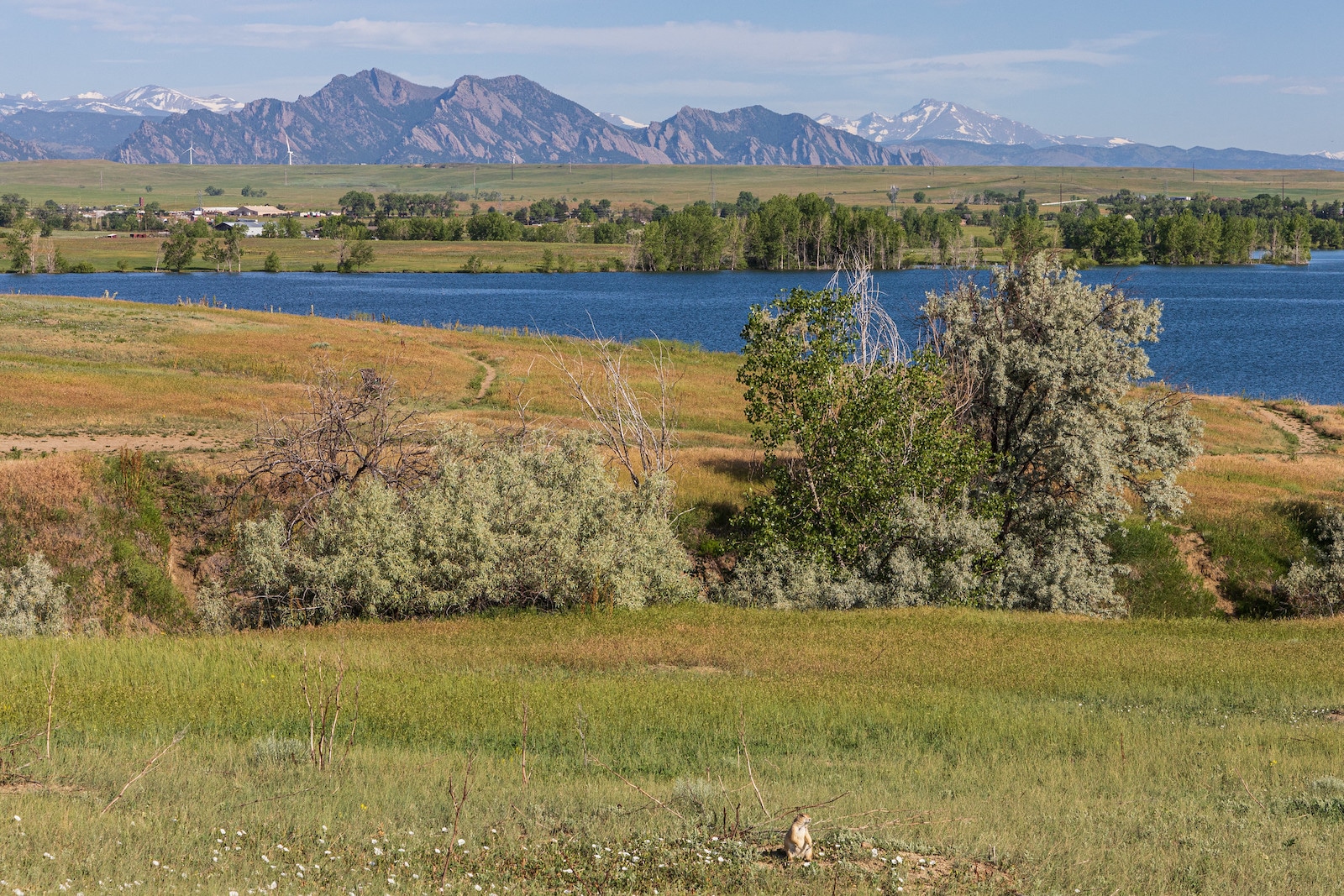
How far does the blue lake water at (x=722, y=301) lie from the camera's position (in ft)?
277

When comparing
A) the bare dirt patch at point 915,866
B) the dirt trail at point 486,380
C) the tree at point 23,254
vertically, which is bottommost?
the dirt trail at point 486,380

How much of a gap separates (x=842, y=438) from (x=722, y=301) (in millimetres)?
92797

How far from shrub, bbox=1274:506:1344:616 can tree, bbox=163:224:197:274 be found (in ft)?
513

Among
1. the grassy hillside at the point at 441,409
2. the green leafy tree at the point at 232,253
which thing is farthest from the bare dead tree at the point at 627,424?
the green leafy tree at the point at 232,253

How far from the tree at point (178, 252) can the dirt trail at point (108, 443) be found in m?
136

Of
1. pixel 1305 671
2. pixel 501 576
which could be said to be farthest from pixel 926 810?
pixel 501 576

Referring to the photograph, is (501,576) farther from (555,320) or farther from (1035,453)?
(555,320)

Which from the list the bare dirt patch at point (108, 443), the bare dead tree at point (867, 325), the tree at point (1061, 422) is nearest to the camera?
the tree at point (1061, 422)

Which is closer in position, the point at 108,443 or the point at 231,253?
the point at 108,443

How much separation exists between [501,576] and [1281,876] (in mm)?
18024

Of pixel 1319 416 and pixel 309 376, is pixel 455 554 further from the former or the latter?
pixel 1319 416

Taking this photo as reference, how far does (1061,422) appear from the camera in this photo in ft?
104

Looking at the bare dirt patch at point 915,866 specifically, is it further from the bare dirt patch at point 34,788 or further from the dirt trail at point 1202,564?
the dirt trail at point 1202,564

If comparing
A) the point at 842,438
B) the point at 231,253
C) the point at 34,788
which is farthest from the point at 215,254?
the point at 34,788
